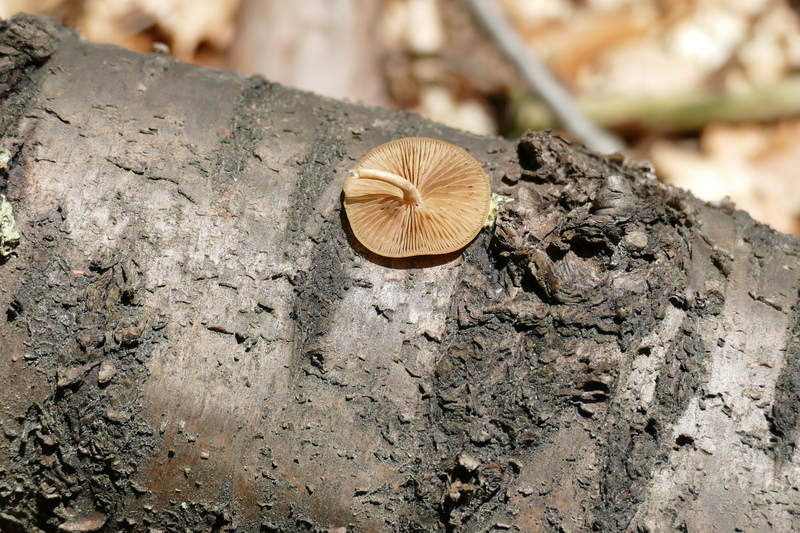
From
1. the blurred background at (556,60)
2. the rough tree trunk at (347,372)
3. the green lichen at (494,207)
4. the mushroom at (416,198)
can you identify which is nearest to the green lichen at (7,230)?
the rough tree trunk at (347,372)

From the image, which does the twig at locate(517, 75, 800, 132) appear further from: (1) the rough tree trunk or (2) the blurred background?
(1) the rough tree trunk

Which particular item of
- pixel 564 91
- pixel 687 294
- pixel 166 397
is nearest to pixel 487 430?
pixel 687 294

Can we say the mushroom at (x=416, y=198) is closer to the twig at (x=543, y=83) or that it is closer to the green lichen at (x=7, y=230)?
the green lichen at (x=7, y=230)

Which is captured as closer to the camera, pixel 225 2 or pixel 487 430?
pixel 487 430

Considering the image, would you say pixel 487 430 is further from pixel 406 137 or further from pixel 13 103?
pixel 13 103

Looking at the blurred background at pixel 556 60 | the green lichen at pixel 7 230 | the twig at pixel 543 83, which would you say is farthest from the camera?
the twig at pixel 543 83

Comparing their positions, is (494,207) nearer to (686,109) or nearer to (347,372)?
(347,372)

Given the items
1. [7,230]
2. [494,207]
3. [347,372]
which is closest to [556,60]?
[494,207]
